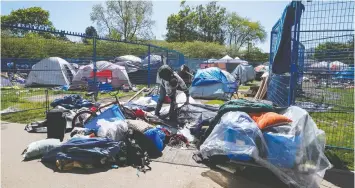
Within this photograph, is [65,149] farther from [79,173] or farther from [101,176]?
[101,176]

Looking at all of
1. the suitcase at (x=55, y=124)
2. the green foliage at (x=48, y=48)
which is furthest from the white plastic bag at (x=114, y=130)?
the green foliage at (x=48, y=48)

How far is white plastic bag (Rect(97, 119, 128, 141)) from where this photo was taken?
186 inches

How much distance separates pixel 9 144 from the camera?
514cm

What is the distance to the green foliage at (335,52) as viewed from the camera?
16.0 feet

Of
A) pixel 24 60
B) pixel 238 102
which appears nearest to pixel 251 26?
pixel 24 60

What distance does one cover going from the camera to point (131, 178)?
151 inches

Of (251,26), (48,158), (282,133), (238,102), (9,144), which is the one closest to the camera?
(282,133)

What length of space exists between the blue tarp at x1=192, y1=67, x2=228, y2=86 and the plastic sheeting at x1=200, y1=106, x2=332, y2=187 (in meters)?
8.13

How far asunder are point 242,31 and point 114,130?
6503cm

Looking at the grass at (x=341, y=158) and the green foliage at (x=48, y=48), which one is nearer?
the grass at (x=341, y=158)

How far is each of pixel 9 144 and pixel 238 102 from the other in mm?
4266

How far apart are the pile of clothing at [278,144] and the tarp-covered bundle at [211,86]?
25.2 ft

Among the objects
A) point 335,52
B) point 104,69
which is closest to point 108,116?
point 335,52

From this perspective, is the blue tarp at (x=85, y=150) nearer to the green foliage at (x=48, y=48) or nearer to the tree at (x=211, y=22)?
the green foliage at (x=48, y=48)
